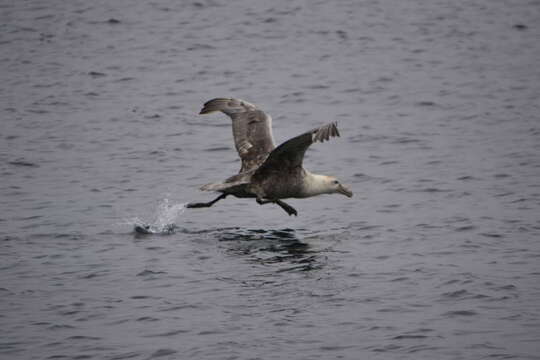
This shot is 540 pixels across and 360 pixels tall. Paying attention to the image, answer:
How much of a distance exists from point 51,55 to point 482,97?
12.7m

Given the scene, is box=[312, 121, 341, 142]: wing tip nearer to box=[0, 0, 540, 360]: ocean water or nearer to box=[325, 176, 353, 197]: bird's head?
box=[0, 0, 540, 360]: ocean water

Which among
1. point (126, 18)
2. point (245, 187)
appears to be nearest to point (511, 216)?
point (245, 187)

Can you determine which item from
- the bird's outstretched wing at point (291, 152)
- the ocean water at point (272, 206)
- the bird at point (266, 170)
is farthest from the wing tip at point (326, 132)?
the ocean water at point (272, 206)

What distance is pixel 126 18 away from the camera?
113 ft

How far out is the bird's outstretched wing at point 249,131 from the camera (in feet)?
51.0

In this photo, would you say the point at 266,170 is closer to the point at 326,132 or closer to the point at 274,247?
the point at 274,247

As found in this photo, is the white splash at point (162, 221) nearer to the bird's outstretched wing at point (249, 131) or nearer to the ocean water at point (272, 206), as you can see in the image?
the ocean water at point (272, 206)

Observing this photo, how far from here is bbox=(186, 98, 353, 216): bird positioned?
14.3 metres

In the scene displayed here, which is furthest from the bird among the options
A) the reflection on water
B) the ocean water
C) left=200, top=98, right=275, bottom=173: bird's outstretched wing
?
the ocean water

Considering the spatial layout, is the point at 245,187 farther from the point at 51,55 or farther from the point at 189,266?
the point at 51,55

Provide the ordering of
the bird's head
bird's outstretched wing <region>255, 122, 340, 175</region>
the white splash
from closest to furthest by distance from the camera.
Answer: bird's outstretched wing <region>255, 122, 340, 175</region>
the bird's head
the white splash

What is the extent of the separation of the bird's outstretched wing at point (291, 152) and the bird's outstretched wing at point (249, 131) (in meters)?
0.80

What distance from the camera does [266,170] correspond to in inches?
576

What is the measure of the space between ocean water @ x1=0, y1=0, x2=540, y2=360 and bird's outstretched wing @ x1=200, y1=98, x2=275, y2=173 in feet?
4.11
